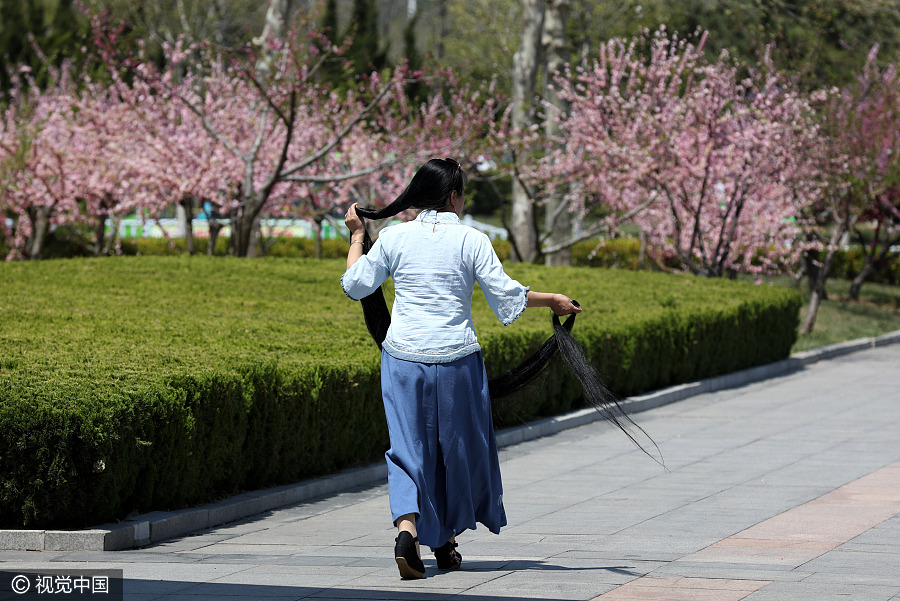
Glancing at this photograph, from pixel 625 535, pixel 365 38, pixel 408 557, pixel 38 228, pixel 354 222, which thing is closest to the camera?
pixel 408 557

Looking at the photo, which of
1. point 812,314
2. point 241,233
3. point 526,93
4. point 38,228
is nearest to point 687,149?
point 526,93

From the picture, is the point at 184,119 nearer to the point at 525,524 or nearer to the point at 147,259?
the point at 147,259

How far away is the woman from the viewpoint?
5035mm

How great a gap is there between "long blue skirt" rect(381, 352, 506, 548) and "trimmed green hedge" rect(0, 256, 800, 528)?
45cm

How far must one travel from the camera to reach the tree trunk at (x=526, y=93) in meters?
18.7

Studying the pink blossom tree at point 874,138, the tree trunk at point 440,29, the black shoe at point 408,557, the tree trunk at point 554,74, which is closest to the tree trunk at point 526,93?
the tree trunk at point 554,74

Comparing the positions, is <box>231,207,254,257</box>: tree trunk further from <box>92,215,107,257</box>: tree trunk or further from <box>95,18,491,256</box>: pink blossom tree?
<box>92,215,107,257</box>: tree trunk

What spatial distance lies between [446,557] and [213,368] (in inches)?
92.0

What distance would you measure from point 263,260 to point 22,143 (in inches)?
236

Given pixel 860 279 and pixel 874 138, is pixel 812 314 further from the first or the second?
pixel 860 279

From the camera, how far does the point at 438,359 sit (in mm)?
5031

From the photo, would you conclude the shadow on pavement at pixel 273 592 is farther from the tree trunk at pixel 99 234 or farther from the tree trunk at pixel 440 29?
the tree trunk at pixel 440 29

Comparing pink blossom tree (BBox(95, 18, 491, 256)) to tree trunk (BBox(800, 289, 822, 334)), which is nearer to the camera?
pink blossom tree (BBox(95, 18, 491, 256))

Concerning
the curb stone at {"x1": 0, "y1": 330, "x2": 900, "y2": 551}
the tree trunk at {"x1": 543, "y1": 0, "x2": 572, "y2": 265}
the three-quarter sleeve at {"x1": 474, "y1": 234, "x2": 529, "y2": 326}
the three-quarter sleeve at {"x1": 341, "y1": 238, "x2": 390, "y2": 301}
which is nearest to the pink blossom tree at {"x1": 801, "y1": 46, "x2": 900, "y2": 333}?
the tree trunk at {"x1": 543, "y1": 0, "x2": 572, "y2": 265}
